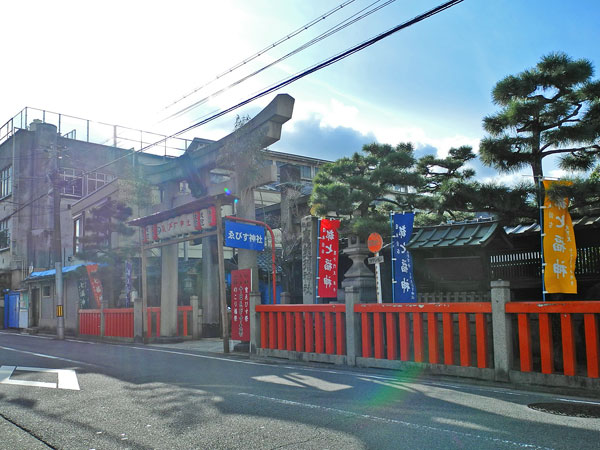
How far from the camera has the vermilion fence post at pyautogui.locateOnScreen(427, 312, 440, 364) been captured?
9320 mm

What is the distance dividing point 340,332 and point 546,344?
4.34 m

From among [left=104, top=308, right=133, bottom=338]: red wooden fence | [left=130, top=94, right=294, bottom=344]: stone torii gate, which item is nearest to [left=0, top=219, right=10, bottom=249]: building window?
[left=104, top=308, right=133, bottom=338]: red wooden fence

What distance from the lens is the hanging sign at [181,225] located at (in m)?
15.4

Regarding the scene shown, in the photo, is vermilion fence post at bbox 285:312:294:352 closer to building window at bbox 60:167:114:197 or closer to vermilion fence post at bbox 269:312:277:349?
vermilion fence post at bbox 269:312:277:349

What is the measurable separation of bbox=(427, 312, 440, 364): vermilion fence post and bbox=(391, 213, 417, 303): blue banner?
17.5 ft

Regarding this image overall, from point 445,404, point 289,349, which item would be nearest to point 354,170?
point 289,349

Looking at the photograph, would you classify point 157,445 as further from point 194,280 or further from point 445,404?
point 194,280

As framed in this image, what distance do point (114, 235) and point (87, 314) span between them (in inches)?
162

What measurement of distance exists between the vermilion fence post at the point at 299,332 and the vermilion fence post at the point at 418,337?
3.11 meters

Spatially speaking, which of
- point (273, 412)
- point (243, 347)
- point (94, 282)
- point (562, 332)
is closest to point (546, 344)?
point (562, 332)

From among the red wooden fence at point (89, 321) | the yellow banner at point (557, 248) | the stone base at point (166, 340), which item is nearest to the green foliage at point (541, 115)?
the yellow banner at point (557, 248)

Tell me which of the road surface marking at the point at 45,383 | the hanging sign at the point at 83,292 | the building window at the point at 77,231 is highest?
the building window at the point at 77,231

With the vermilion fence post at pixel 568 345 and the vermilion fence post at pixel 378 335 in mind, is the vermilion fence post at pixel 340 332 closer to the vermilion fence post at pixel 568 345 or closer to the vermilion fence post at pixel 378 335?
the vermilion fence post at pixel 378 335

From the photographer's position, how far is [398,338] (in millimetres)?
10422
